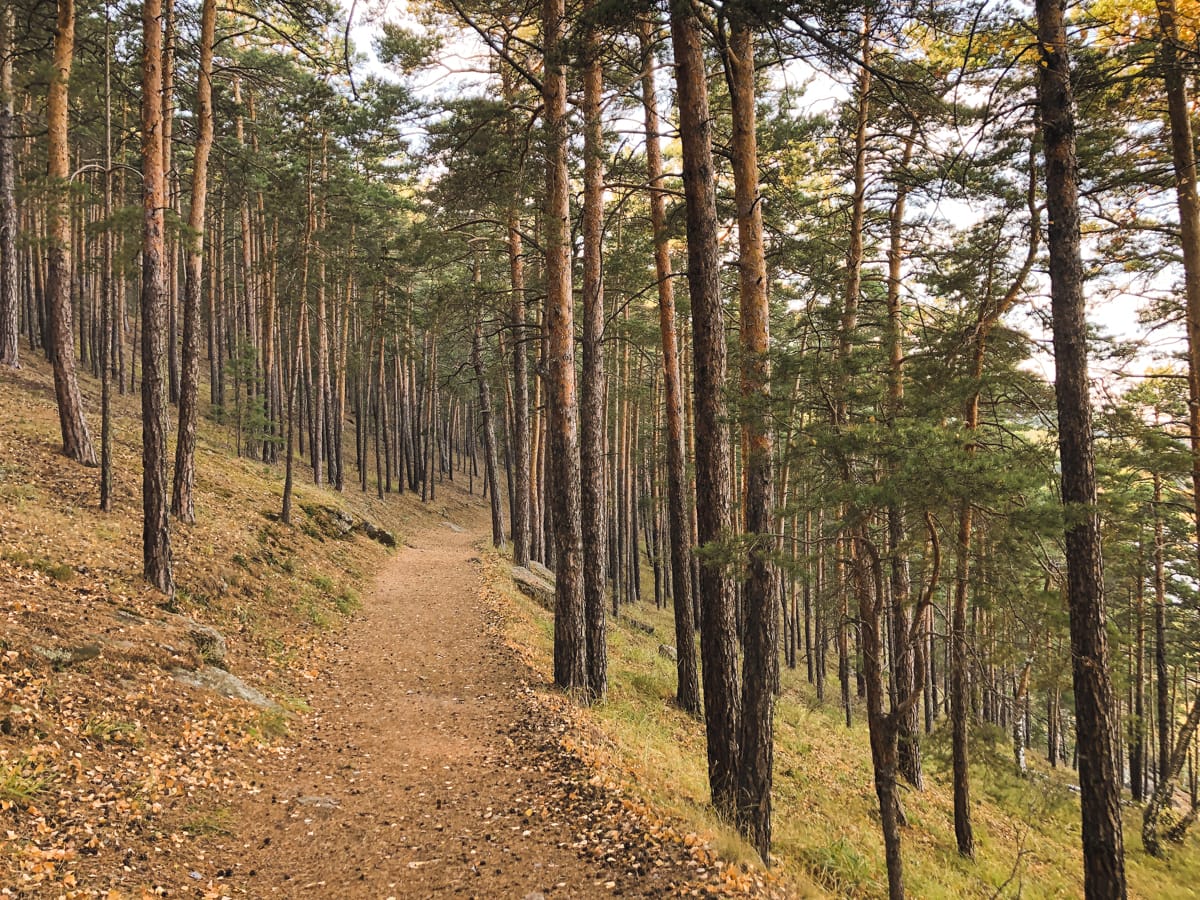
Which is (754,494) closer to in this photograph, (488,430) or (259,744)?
(259,744)

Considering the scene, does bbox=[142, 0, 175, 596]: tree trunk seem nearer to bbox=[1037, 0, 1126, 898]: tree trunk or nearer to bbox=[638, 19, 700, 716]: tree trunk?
bbox=[638, 19, 700, 716]: tree trunk

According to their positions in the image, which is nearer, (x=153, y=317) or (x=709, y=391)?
(x=709, y=391)

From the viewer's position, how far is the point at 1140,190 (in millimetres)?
8977

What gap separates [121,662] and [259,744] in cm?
181

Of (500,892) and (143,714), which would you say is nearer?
(500,892)

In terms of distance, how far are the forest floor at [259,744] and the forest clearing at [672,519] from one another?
50 mm

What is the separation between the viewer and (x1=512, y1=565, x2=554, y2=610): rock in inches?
693

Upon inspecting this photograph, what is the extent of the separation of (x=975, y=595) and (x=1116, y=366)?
916 cm

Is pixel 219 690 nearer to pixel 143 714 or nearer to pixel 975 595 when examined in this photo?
pixel 143 714

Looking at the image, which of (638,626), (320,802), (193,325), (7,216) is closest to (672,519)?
(320,802)

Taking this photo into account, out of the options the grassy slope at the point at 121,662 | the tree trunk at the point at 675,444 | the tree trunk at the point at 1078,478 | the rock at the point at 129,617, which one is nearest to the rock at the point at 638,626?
the tree trunk at the point at 675,444

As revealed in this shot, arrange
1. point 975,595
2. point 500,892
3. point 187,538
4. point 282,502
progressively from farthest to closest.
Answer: point 282,502 < point 187,538 < point 975,595 < point 500,892

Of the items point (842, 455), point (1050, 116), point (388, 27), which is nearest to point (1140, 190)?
point (1050, 116)

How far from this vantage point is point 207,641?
8164 millimetres
